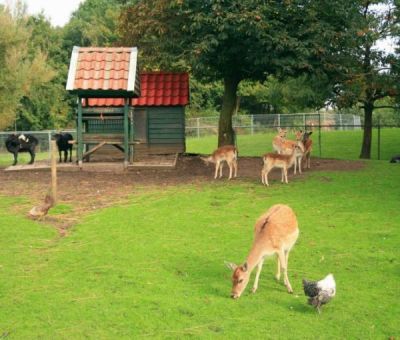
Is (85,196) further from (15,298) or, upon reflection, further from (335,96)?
(335,96)

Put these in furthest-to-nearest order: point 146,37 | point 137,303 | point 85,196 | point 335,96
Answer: point 335,96 → point 146,37 → point 85,196 → point 137,303

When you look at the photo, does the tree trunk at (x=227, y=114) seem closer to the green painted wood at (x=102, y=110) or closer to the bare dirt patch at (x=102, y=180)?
the bare dirt patch at (x=102, y=180)

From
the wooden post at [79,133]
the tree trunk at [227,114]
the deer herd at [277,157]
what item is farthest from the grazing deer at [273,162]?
the tree trunk at [227,114]

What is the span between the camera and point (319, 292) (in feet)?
20.6

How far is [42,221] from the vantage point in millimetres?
11273

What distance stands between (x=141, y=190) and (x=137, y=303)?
8481 mm

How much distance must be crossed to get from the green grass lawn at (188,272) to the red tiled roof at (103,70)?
5190mm

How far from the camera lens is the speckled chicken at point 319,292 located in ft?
20.5

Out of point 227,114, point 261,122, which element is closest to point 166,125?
point 227,114

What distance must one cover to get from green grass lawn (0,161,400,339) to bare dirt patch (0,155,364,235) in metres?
0.61

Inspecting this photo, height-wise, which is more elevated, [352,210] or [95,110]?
[95,110]

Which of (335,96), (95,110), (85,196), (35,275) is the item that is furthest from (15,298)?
(335,96)

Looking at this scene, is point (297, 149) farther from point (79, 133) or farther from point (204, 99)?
point (204, 99)

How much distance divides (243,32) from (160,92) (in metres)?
5.96
